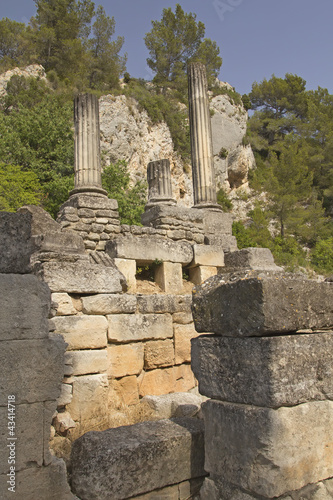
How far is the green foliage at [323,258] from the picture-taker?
2281 centimetres

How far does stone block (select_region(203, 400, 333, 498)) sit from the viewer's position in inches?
106

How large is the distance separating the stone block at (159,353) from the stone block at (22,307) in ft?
12.0

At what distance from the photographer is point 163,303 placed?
6.59 metres

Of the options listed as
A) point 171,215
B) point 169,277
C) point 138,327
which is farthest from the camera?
point 171,215

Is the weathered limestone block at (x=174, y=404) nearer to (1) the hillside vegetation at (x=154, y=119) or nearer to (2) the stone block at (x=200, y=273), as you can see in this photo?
(2) the stone block at (x=200, y=273)

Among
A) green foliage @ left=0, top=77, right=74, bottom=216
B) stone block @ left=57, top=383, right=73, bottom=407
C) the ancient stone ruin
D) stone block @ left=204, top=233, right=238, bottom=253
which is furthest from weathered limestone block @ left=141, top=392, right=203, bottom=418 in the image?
green foliage @ left=0, top=77, right=74, bottom=216

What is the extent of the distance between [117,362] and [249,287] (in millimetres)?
3463

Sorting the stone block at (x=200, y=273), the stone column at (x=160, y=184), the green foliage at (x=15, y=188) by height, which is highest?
the green foliage at (x=15, y=188)

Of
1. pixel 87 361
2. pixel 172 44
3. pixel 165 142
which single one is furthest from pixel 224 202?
pixel 87 361

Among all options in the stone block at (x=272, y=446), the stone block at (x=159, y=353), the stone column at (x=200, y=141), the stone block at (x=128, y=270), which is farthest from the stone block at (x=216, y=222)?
the stone block at (x=272, y=446)

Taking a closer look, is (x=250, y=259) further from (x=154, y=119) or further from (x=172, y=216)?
(x=154, y=119)

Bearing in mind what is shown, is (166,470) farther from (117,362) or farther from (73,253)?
(73,253)

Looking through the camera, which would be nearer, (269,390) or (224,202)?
(269,390)

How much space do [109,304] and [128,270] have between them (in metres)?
1.97
